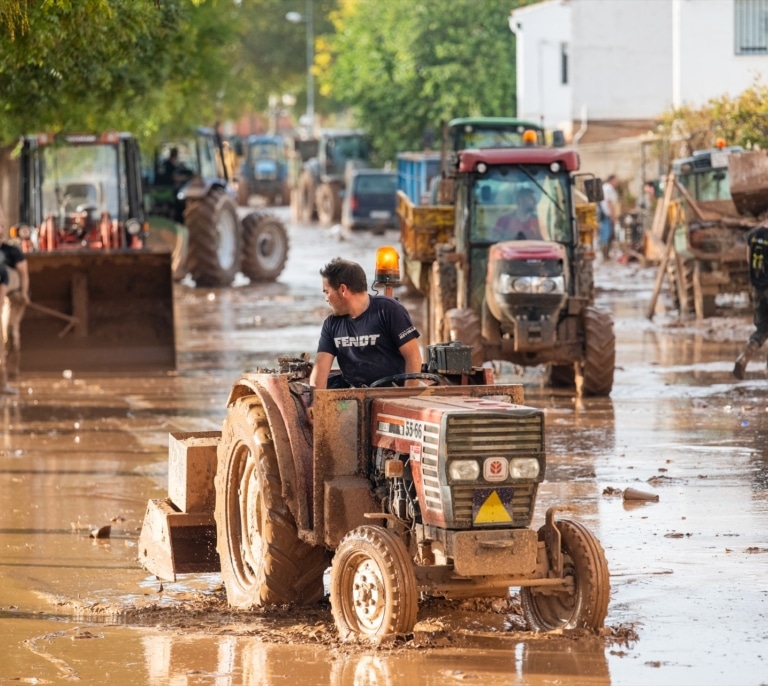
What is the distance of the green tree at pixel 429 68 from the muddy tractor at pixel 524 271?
33.2m

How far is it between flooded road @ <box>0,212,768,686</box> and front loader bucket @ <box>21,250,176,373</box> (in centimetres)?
50

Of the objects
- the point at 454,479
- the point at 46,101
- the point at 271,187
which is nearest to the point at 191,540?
the point at 454,479

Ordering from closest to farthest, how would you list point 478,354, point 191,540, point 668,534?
point 191,540 → point 668,534 → point 478,354

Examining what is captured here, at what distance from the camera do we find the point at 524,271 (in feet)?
49.8

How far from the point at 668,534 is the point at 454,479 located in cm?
316

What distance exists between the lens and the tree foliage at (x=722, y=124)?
25000mm

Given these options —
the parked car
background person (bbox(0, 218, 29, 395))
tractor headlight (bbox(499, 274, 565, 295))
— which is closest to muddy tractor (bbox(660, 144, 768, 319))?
tractor headlight (bbox(499, 274, 565, 295))

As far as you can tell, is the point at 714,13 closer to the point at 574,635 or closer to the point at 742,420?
the point at 742,420

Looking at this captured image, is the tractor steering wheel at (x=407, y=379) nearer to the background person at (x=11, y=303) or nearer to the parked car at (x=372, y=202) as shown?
the background person at (x=11, y=303)

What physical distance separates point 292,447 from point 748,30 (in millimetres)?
28036

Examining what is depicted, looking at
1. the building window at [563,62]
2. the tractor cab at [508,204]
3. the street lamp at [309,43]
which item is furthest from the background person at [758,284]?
the street lamp at [309,43]

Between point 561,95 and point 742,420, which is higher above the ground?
point 561,95

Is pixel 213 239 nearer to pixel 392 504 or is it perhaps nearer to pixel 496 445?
pixel 392 504

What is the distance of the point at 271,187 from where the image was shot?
66.8 metres
